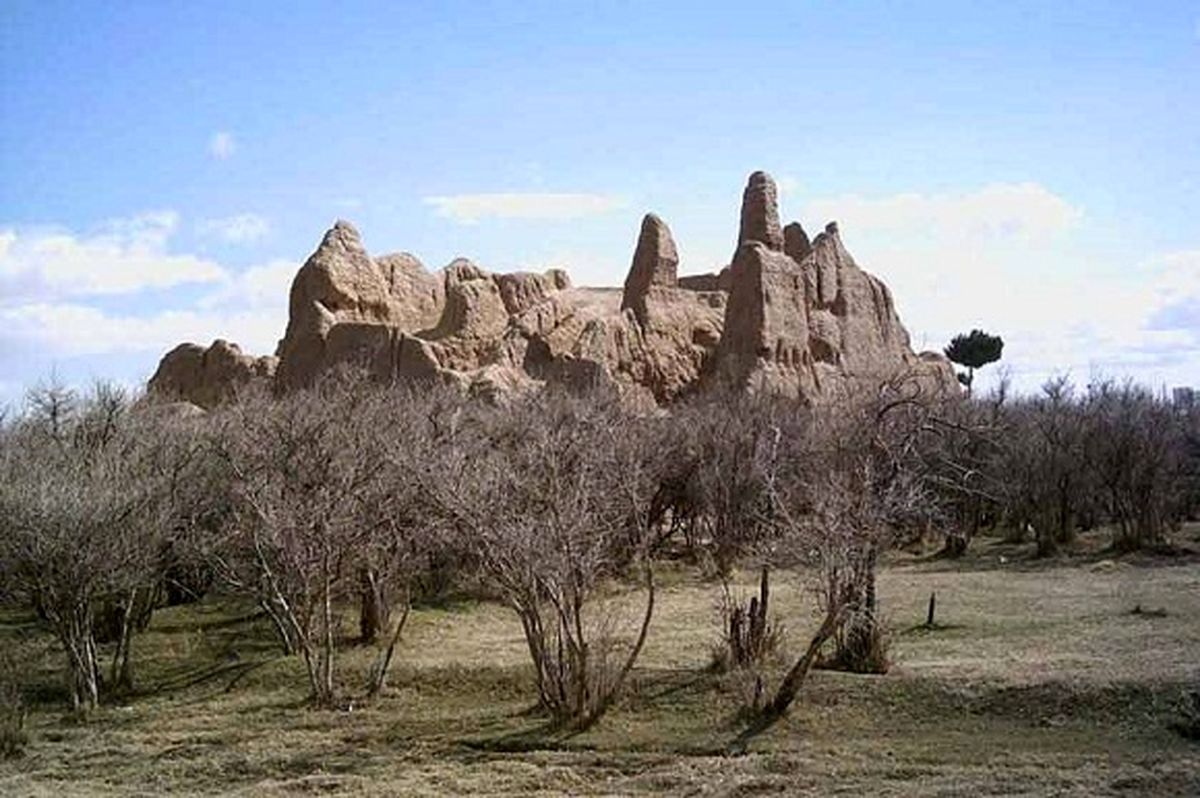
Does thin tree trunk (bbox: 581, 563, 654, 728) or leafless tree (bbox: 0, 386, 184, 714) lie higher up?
leafless tree (bbox: 0, 386, 184, 714)

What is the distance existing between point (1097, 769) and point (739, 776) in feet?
16.7

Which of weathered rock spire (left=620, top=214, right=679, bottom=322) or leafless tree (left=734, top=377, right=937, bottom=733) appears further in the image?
weathered rock spire (left=620, top=214, right=679, bottom=322)

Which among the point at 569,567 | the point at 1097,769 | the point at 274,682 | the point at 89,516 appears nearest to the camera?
the point at 1097,769

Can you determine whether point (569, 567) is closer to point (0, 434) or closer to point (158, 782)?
point (158, 782)

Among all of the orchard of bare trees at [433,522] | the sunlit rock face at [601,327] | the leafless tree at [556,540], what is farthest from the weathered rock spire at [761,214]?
the leafless tree at [556,540]

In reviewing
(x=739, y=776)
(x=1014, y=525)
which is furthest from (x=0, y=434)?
(x=1014, y=525)

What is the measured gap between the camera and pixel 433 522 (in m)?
27.0

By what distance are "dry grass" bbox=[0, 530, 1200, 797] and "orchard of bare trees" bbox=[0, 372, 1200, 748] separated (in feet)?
2.58

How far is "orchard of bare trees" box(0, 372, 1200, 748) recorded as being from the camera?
78.6 ft

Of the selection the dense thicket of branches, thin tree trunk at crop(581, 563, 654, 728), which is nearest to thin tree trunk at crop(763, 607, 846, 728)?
thin tree trunk at crop(581, 563, 654, 728)

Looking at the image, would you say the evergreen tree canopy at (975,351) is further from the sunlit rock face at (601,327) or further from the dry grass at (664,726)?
the dry grass at (664,726)

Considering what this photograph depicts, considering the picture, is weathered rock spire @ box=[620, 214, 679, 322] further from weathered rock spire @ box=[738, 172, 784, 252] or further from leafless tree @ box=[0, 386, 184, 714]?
leafless tree @ box=[0, 386, 184, 714]

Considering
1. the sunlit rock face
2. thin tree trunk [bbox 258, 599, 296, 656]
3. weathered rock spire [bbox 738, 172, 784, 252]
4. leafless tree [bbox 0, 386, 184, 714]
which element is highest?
weathered rock spire [bbox 738, 172, 784, 252]

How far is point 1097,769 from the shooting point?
1933 centimetres
